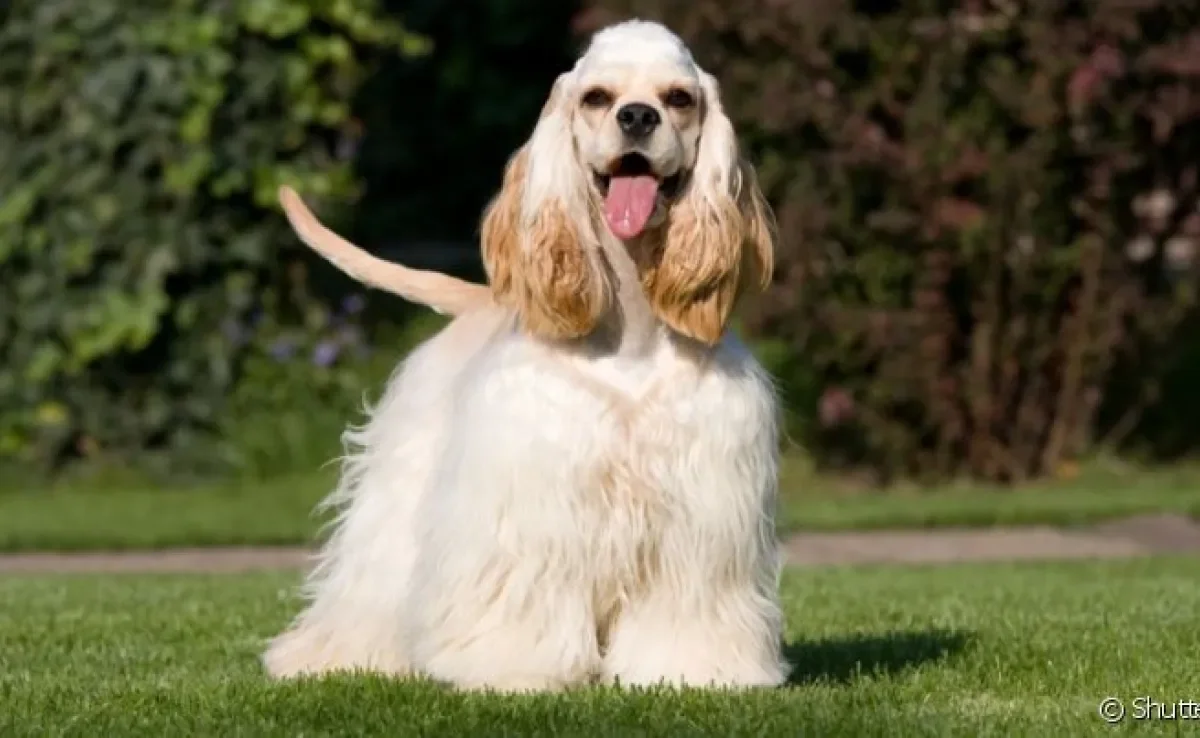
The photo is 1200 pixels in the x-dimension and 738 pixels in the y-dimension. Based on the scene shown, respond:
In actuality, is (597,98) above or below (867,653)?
above

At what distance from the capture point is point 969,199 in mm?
14109

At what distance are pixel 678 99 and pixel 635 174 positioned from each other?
0.71 ft

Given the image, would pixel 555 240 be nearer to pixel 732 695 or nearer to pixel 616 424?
pixel 616 424

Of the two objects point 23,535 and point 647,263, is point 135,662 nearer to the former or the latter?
point 647,263

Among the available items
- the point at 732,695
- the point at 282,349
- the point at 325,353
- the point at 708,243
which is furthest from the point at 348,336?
the point at 732,695

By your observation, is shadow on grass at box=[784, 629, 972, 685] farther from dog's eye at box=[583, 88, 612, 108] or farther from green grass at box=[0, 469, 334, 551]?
green grass at box=[0, 469, 334, 551]

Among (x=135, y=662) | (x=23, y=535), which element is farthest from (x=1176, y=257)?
(x=135, y=662)

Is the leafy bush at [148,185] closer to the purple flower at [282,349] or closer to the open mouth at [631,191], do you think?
the purple flower at [282,349]

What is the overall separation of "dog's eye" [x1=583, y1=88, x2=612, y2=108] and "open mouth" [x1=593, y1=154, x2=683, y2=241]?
154 millimetres

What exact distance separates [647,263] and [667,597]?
33.5 inches

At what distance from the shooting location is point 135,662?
7.48 m

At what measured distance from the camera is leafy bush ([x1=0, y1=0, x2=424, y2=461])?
48.0ft

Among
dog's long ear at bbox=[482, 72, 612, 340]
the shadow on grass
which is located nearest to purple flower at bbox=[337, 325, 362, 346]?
the shadow on grass

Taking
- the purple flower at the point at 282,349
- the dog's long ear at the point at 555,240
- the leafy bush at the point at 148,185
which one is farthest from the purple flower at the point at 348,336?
the dog's long ear at the point at 555,240
